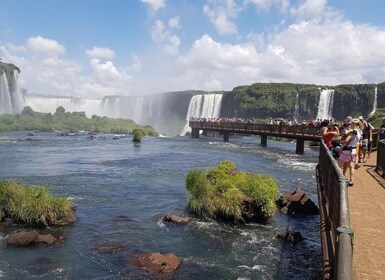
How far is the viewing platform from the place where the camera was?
121 feet

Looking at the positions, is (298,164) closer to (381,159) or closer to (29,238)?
(381,159)

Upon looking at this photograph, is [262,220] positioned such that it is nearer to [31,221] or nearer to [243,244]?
[243,244]

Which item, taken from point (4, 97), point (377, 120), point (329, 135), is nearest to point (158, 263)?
point (329, 135)

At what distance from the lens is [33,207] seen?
47.1ft

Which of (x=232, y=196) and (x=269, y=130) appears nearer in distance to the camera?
(x=232, y=196)

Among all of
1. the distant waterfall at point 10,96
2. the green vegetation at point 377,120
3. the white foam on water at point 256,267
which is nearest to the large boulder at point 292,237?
the white foam on water at point 256,267

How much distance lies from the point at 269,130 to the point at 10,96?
3610 inches

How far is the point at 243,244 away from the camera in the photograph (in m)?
12.8

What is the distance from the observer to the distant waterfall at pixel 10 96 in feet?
349

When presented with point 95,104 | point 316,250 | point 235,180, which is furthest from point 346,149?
point 95,104

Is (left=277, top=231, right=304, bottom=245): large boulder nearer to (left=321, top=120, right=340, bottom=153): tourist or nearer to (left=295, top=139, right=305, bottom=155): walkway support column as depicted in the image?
(left=321, top=120, right=340, bottom=153): tourist

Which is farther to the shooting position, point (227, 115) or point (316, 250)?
point (227, 115)

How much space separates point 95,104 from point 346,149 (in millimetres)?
120234

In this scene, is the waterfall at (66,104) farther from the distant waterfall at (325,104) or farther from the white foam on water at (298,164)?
the white foam on water at (298,164)
